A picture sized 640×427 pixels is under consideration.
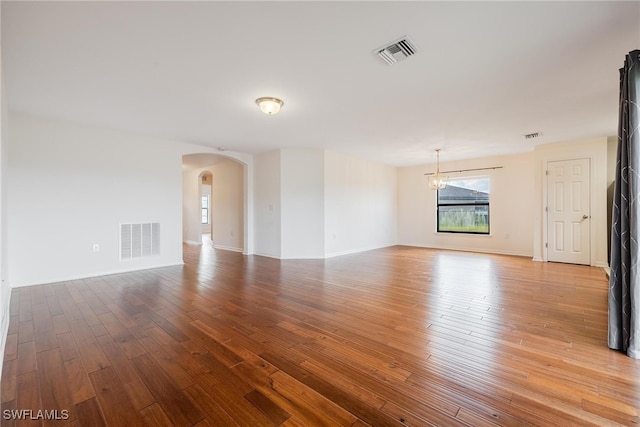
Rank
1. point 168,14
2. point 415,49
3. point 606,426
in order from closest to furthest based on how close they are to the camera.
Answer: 1. point 606,426
2. point 168,14
3. point 415,49

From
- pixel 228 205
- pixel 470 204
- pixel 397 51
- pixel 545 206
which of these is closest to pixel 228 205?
pixel 228 205

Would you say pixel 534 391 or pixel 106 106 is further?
pixel 106 106

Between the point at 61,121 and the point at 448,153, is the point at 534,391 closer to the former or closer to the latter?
the point at 448,153

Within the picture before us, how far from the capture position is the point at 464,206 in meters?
7.65

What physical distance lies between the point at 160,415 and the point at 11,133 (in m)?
4.79

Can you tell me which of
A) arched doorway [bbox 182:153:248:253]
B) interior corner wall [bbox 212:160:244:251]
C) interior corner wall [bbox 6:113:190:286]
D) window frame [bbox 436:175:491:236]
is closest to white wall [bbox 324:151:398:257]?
window frame [bbox 436:175:491:236]

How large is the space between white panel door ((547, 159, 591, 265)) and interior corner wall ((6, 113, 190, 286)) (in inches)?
306

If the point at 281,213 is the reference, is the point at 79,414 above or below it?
below

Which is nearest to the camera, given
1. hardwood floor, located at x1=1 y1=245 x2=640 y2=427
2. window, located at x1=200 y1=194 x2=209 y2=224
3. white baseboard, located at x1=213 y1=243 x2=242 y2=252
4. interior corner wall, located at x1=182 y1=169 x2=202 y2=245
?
hardwood floor, located at x1=1 y1=245 x2=640 y2=427

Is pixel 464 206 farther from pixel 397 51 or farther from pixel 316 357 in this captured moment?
pixel 316 357

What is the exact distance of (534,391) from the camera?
164 cm

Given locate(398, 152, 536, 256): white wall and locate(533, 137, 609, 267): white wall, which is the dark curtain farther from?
locate(398, 152, 536, 256): white wall

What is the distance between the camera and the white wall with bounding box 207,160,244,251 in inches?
300

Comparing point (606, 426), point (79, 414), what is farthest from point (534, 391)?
point (79, 414)
